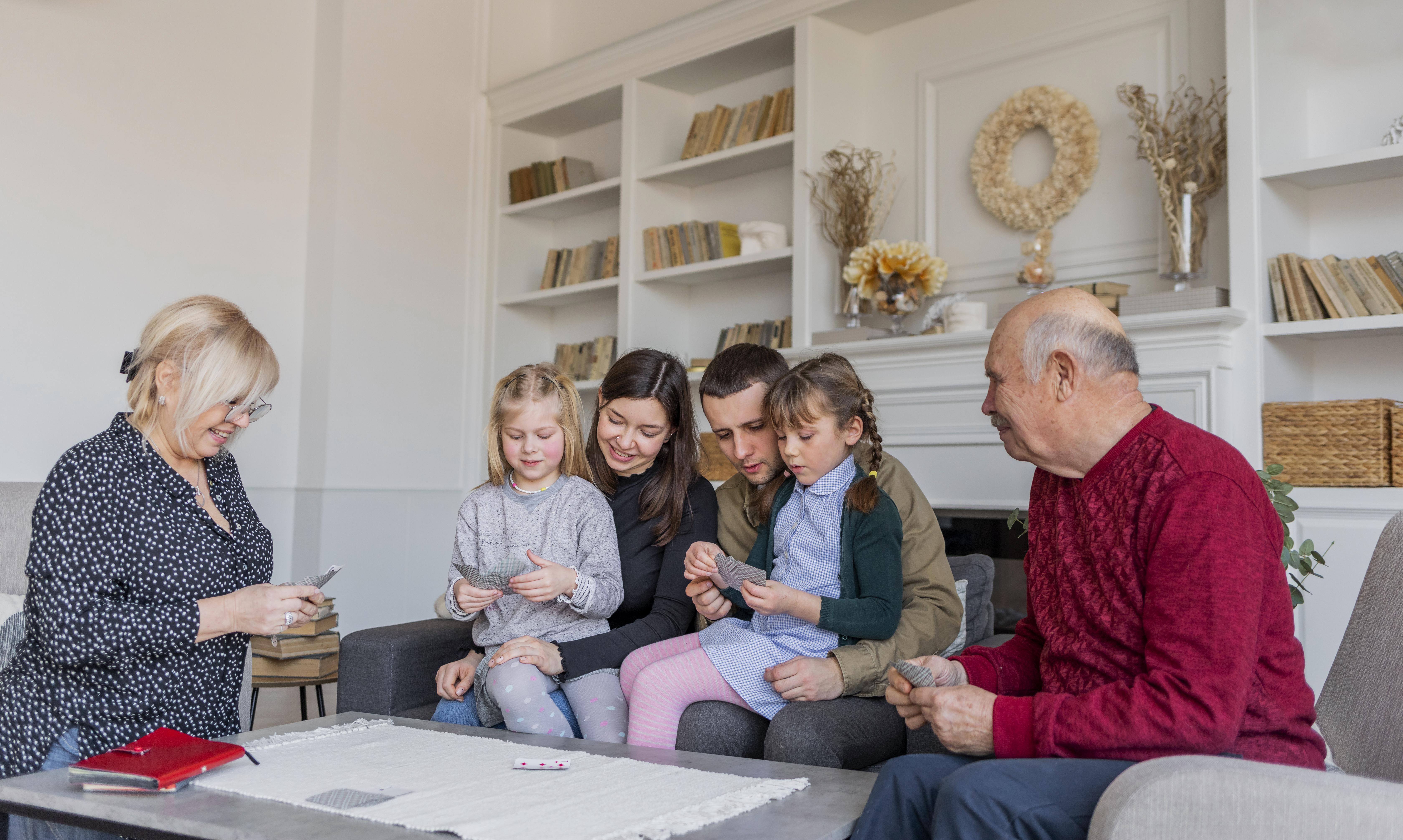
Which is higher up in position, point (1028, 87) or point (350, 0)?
point (350, 0)

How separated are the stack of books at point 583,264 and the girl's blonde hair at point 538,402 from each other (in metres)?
2.81

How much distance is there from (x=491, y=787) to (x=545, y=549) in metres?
0.82

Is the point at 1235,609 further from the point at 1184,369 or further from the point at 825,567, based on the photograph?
the point at 1184,369

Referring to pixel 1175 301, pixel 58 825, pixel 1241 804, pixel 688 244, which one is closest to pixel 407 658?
pixel 58 825

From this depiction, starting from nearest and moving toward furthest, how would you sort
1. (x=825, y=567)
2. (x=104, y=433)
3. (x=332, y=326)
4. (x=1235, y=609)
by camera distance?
(x=1235, y=609) < (x=104, y=433) < (x=825, y=567) < (x=332, y=326)

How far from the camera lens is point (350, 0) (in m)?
4.93

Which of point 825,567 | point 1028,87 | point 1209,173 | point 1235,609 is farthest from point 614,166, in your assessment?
point 1235,609

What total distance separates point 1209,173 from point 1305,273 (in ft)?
1.40

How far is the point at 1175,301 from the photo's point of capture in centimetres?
327

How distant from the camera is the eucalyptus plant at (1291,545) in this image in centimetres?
260

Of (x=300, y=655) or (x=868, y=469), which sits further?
(x=300, y=655)

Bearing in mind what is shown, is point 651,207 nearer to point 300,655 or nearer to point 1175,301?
point 1175,301

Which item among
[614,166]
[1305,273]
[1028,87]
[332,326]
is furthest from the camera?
[614,166]

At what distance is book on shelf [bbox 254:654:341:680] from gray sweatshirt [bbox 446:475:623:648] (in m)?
1.04
